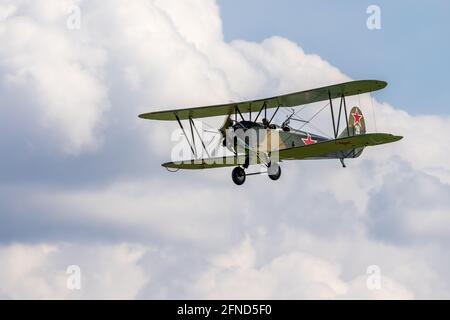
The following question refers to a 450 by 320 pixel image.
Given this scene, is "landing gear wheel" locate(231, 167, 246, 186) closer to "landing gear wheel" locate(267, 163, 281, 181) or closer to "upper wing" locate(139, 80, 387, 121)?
"landing gear wheel" locate(267, 163, 281, 181)

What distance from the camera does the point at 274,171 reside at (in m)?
38.2

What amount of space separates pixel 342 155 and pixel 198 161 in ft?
18.9

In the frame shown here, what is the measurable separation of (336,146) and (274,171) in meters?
2.84

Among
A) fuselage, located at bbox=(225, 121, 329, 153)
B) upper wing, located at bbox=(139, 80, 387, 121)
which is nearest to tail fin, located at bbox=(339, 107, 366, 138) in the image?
upper wing, located at bbox=(139, 80, 387, 121)

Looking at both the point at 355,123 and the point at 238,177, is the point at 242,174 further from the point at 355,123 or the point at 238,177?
the point at 355,123

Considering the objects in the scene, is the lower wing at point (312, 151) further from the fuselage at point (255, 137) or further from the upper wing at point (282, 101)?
the upper wing at point (282, 101)

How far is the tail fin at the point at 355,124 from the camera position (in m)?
42.5

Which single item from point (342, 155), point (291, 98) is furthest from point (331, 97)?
point (342, 155)

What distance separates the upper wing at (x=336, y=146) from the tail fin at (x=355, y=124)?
3.96 metres

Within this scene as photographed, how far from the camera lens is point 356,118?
42.8m

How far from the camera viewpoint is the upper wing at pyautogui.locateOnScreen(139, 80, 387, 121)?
35.9m

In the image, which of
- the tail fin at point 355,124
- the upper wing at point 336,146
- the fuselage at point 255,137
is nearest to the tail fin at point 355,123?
the tail fin at point 355,124

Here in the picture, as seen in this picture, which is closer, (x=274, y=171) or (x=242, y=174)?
(x=242, y=174)

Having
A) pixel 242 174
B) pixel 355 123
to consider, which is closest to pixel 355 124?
pixel 355 123
